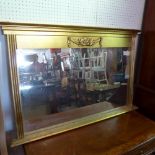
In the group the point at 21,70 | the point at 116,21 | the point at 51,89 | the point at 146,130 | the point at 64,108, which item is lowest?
the point at 146,130

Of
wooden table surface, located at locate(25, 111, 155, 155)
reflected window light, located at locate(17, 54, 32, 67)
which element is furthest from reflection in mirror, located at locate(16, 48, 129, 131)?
wooden table surface, located at locate(25, 111, 155, 155)

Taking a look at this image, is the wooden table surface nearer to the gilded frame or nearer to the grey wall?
the gilded frame

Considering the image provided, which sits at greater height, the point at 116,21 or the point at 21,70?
the point at 116,21

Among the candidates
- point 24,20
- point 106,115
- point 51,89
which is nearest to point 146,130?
point 106,115

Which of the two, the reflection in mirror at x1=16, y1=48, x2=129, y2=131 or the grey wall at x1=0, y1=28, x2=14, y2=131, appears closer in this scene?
the grey wall at x1=0, y1=28, x2=14, y2=131

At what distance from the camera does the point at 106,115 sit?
135cm

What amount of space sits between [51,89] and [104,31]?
1.91 ft

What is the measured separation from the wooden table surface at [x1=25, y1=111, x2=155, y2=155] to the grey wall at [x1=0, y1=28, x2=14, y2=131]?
0.21m

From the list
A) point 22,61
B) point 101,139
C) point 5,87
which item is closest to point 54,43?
point 22,61

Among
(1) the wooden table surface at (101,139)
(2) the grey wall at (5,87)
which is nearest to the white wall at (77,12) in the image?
(2) the grey wall at (5,87)

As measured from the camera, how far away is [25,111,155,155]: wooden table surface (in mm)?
979

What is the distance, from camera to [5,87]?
3.29 ft

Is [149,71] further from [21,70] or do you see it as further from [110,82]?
[21,70]

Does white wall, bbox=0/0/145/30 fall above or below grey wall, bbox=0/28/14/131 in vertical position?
above
